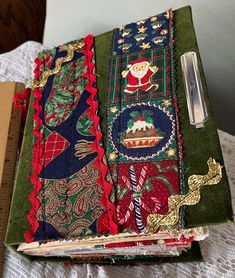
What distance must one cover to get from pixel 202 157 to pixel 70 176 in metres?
0.19

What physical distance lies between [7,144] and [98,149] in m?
0.22

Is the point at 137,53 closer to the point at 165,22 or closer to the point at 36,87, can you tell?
the point at 165,22

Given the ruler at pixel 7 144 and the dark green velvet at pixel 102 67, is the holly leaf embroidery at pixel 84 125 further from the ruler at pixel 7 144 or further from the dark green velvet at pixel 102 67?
the ruler at pixel 7 144

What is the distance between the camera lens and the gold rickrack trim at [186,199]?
1.48 feet

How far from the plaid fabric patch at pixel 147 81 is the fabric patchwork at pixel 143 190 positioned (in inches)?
4.5

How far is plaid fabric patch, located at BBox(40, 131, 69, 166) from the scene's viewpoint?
0.56 meters

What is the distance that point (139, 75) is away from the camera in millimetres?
582

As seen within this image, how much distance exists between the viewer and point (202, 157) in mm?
475

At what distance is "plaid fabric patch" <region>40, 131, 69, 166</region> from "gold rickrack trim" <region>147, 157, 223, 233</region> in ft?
0.59

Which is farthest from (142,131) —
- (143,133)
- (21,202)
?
(21,202)

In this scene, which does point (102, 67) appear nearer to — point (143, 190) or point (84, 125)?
point (84, 125)

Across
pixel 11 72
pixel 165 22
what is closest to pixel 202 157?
pixel 165 22

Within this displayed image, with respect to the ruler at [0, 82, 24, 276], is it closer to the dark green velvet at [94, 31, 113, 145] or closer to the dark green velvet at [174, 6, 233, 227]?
the dark green velvet at [94, 31, 113, 145]

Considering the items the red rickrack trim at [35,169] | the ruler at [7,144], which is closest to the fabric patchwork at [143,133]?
the red rickrack trim at [35,169]
